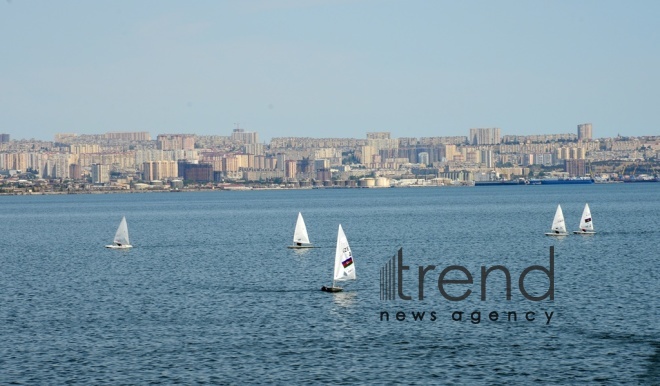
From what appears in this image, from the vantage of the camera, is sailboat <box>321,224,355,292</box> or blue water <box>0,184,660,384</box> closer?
blue water <box>0,184,660,384</box>

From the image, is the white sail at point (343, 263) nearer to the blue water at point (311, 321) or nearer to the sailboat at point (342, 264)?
the sailboat at point (342, 264)

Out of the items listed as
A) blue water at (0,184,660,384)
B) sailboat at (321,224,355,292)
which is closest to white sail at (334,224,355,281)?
sailboat at (321,224,355,292)

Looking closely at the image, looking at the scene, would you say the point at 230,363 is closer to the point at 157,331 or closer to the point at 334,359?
the point at 334,359

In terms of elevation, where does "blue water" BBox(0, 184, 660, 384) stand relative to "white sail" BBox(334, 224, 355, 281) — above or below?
below

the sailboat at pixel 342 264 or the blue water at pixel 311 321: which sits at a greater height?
the sailboat at pixel 342 264

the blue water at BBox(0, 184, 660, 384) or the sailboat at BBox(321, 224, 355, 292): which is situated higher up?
the sailboat at BBox(321, 224, 355, 292)

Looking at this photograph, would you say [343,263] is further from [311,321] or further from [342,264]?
[311,321]

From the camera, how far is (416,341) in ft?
126

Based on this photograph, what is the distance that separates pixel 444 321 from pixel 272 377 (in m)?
10.4

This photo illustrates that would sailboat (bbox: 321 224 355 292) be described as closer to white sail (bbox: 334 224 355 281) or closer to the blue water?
white sail (bbox: 334 224 355 281)

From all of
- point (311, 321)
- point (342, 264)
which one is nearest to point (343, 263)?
point (342, 264)

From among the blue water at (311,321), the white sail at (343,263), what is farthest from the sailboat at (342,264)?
the blue water at (311,321)

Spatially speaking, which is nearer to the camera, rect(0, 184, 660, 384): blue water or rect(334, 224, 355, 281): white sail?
rect(0, 184, 660, 384): blue water

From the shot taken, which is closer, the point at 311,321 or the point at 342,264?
the point at 311,321
